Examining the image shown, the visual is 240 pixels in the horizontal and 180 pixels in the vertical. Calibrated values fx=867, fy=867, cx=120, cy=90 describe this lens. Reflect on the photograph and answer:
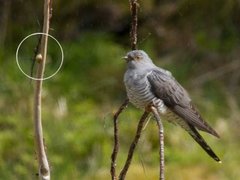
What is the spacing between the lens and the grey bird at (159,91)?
3.86 m

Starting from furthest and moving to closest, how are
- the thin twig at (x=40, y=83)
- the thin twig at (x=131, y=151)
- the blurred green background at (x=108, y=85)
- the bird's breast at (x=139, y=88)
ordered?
the blurred green background at (x=108, y=85) < the bird's breast at (x=139, y=88) < the thin twig at (x=131, y=151) < the thin twig at (x=40, y=83)

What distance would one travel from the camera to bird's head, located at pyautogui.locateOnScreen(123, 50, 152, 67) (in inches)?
149

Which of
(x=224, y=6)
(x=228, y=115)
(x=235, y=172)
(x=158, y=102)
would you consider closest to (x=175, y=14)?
(x=224, y=6)

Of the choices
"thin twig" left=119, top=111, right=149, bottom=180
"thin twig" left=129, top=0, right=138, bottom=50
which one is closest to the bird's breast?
"thin twig" left=119, top=111, right=149, bottom=180

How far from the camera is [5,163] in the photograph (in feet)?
20.6

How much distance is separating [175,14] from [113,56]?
1046mm

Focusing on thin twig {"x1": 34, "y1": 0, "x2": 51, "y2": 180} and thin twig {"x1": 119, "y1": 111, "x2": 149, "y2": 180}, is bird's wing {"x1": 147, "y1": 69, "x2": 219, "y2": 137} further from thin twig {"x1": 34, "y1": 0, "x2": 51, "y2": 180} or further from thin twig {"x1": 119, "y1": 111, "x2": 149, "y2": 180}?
thin twig {"x1": 34, "y1": 0, "x2": 51, "y2": 180}

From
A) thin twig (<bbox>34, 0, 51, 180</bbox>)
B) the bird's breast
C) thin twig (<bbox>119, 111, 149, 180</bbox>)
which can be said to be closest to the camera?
thin twig (<bbox>34, 0, 51, 180</bbox>)

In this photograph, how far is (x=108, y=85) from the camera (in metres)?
7.97

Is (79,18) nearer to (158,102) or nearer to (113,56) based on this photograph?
(113,56)

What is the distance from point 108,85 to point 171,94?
3.84 m

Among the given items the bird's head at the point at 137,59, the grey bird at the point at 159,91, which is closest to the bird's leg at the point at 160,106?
the grey bird at the point at 159,91

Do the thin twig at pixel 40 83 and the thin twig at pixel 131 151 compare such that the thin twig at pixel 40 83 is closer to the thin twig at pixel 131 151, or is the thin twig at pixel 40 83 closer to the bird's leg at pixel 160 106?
the thin twig at pixel 131 151

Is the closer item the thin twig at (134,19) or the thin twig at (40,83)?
the thin twig at (40,83)
